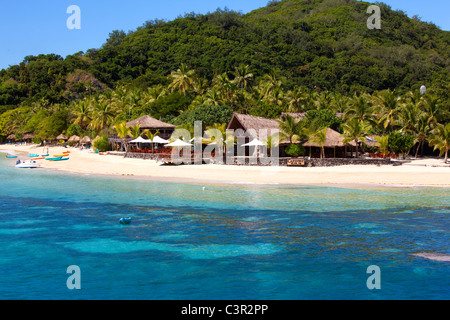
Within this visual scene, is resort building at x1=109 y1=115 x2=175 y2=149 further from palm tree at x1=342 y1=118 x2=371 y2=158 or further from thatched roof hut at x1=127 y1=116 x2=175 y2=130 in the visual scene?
palm tree at x1=342 y1=118 x2=371 y2=158

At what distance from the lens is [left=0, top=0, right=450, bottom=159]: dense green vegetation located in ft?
168

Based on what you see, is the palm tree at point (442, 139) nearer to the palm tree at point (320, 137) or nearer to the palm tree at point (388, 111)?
the palm tree at point (388, 111)

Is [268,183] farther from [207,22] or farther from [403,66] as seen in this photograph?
[207,22]

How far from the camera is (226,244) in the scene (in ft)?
47.3

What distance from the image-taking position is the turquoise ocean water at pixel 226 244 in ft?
35.4

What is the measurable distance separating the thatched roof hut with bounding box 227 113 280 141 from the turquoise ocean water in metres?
14.6

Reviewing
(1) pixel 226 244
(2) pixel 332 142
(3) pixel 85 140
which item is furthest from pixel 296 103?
(1) pixel 226 244

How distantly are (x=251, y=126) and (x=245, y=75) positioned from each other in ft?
100

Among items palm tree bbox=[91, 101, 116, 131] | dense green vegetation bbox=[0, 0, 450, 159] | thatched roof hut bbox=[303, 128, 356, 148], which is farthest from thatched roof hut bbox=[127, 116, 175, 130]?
thatched roof hut bbox=[303, 128, 356, 148]

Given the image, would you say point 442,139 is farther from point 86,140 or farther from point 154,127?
point 86,140

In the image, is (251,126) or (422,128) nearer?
(251,126)

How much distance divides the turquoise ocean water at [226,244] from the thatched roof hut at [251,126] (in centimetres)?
1463
